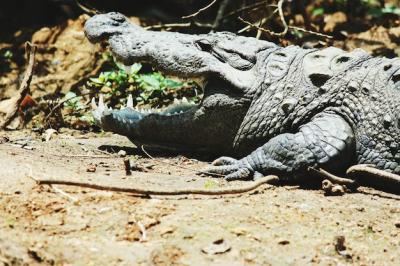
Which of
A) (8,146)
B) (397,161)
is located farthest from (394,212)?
(8,146)

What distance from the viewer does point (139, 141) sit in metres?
5.02

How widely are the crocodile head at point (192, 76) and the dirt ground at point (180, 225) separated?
0.86 meters

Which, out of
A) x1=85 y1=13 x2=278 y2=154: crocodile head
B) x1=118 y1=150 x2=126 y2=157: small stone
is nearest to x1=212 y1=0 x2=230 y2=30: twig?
x1=85 y1=13 x2=278 y2=154: crocodile head

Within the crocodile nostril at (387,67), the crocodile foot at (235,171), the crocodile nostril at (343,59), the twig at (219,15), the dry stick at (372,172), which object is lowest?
the crocodile foot at (235,171)

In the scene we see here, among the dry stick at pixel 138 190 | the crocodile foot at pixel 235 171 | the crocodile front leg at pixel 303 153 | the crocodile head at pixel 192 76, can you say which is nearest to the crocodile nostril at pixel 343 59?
the crocodile front leg at pixel 303 153

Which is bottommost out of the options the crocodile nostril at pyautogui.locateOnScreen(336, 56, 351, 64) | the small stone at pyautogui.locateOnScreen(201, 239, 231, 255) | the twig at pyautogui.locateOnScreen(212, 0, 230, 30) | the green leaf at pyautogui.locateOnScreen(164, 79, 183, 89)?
the small stone at pyautogui.locateOnScreen(201, 239, 231, 255)

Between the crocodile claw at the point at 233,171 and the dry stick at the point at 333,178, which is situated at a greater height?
the dry stick at the point at 333,178

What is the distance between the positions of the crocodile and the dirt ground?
0.37 m

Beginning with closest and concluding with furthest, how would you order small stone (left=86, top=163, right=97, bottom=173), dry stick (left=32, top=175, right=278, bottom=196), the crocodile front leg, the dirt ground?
the dirt ground → dry stick (left=32, top=175, right=278, bottom=196) → small stone (left=86, top=163, right=97, bottom=173) → the crocodile front leg

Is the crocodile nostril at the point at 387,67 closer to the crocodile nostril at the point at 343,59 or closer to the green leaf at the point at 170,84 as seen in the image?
the crocodile nostril at the point at 343,59

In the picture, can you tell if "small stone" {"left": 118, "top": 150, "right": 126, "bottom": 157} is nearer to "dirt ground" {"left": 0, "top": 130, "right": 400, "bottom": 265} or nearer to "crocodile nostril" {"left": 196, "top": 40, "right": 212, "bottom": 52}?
"dirt ground" {"left": 0, "top": 130, "right": 400, "bottom": 265}

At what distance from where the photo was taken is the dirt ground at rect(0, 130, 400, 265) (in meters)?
2.84

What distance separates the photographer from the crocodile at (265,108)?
167 inches

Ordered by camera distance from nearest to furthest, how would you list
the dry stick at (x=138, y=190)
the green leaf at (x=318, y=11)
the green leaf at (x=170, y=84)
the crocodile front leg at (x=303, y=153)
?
the dry stick at (x=138, y=190) → the crocodile front leg at (x=303, y=153) → the green leaf at (x=170, y=84) → the green leaf at (x=318, y=11)
